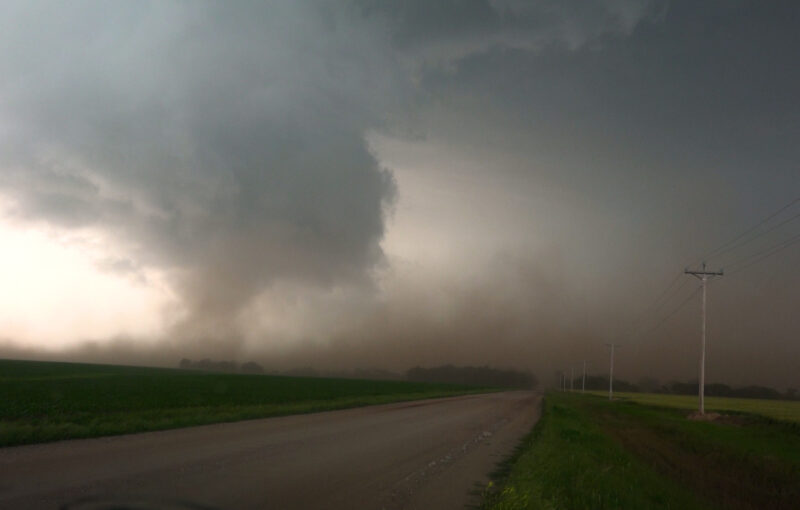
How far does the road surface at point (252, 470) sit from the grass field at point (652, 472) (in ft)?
3.96

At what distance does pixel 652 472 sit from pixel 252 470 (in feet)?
40.7

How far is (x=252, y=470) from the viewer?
12281mm

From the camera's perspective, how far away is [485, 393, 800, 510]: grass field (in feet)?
40.7

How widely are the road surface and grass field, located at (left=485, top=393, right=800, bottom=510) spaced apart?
1.21 metres

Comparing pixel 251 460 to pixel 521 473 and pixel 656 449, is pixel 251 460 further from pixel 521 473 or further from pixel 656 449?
pixel 656 449

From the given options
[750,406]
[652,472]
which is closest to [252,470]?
[652,472]

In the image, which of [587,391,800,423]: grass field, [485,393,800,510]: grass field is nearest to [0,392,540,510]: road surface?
[485,393,800,510]: grass field

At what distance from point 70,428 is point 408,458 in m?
10.1

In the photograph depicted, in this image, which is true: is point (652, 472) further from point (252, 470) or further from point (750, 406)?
point (750, 406)

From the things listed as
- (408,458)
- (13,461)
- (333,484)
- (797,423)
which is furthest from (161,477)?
(797,423)

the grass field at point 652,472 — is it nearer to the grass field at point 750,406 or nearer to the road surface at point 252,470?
the road surface at point 252,470

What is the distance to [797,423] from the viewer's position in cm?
3834

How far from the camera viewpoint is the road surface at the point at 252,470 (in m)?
9.39

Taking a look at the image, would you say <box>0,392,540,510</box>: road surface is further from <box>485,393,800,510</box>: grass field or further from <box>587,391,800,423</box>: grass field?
<box>587,391,800,423</box>: grass field
